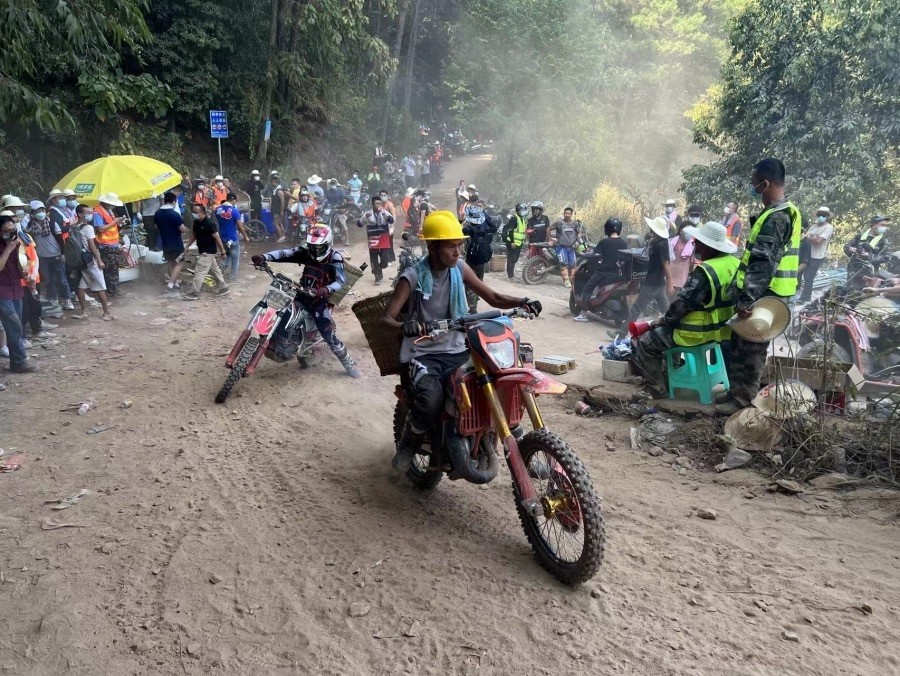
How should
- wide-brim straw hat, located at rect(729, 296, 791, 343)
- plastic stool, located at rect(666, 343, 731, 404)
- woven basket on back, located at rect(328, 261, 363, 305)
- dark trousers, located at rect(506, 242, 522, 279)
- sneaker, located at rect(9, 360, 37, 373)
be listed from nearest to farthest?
wide-brim straw hat, located at rect(729, 296, 791, 343) → plastic stool, located at rect(666, 343, 731, 404) → woven basket on back, located at rect(328, 261, 363, 305) → sneaker, located at rect(9, 360, 37, 373) → dark trousers, located at rect(506, 242, 522, 279)

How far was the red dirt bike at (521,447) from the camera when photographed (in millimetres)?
3584

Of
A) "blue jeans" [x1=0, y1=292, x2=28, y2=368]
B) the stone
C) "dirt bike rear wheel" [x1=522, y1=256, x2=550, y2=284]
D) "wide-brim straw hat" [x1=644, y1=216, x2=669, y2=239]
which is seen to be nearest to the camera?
the stone

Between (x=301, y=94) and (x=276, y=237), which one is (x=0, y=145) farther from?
(x=301, y=94)

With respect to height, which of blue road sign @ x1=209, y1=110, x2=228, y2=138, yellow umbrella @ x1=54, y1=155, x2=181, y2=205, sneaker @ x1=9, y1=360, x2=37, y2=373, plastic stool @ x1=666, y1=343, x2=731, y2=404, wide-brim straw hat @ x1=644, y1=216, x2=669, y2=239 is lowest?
sneaker @ x1=9, y1=360, x2=37, y2=373

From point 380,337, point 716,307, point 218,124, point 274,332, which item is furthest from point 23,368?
point 218,124

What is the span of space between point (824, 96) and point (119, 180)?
46.5 feet

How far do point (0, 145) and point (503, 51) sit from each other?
1993cm

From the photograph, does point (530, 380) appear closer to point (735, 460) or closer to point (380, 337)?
point (380, 337)

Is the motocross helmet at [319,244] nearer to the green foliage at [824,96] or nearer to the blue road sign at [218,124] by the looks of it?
the green foliage at [824,96]

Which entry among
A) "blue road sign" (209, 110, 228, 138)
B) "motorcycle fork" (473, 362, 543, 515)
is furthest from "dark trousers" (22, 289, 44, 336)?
"blue road sign" (209, 110, 228, 138)

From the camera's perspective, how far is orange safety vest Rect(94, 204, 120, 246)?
Answer: 11.8 m

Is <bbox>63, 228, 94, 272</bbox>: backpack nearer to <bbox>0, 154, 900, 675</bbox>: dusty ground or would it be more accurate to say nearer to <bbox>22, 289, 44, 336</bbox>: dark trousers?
<bbox>22, 289, 44, 336</bbox>: dark trousers

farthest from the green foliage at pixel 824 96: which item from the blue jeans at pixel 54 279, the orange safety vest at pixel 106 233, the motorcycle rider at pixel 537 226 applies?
the blue jeans at pixel 54 279

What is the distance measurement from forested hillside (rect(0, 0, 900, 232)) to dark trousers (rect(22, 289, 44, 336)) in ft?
7.84
